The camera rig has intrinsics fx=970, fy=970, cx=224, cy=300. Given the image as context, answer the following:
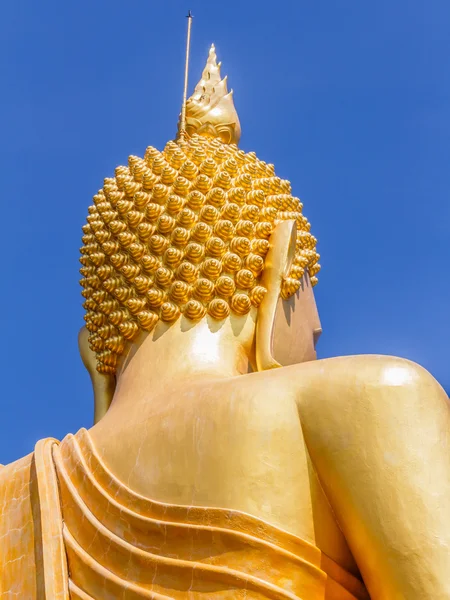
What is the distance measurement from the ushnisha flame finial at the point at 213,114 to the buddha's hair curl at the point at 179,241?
1.66ft

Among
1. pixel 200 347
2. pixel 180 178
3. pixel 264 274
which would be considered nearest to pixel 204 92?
pixel 180 178

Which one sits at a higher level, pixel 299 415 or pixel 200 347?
pixel 200 347

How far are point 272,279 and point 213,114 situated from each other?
5.01 ft

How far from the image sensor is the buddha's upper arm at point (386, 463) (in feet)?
13.0

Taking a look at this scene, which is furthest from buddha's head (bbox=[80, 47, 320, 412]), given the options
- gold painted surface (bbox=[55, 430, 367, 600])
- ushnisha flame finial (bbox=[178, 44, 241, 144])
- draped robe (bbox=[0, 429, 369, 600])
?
gold painted surface (bbox=[55, 430, 367, 600])

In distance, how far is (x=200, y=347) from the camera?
5117mm

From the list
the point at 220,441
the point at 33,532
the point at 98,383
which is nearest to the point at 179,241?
the point at 98,383

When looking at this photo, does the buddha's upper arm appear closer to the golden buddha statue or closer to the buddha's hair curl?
the golden buddha statue

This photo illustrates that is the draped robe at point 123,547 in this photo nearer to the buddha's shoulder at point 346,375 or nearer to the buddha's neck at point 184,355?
the buddha's neck at point 184,355

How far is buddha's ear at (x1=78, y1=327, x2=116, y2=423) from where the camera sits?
5.78 metres

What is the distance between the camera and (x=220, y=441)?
4.39 m

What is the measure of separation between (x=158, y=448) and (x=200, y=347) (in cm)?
74

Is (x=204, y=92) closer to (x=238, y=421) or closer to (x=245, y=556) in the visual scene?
(x=238, y=421)

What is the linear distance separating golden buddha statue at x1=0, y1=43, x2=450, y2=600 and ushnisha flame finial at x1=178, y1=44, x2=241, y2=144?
2.00 feet
